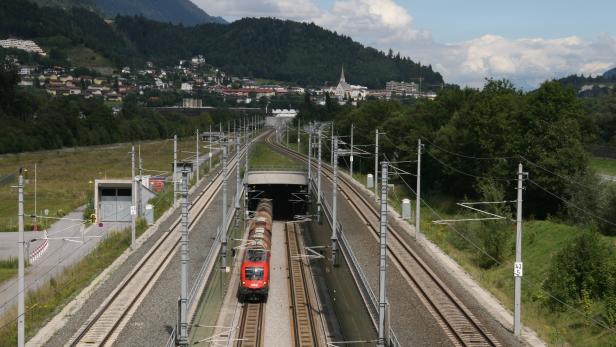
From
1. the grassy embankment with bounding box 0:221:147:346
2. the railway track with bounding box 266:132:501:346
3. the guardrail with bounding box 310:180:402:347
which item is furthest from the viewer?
the grassy embankment with bounding box 0:221:147:346

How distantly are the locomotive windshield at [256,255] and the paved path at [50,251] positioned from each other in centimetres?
955

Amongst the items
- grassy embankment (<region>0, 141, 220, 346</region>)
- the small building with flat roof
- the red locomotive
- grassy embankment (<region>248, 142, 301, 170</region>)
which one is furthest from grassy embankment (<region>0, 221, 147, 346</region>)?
grassy embankment (<region>248, 142, 301, 170</region>)

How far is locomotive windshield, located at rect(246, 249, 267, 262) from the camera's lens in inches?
1688

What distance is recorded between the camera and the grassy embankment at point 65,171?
231 ft

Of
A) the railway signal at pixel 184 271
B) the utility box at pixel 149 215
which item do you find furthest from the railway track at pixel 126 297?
the railway signal at pixel 184 271

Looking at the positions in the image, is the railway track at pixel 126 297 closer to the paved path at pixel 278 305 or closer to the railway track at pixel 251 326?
the railway track at pixel 251 326

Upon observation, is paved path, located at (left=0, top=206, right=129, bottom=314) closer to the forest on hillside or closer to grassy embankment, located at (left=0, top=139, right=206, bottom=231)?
grassy embankment, located at (left=0, top=139, right=206, bottom=231)

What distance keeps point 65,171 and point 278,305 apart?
202 feet

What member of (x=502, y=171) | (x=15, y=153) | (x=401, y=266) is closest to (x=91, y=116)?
(x=15, y=153)

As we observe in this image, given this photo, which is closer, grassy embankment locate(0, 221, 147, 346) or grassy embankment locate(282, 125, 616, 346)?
grassy embankment locate(282, 125, 616, 346)

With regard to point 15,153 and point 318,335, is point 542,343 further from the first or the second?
point 15,153

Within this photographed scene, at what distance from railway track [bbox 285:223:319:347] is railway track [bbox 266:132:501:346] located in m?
5.24

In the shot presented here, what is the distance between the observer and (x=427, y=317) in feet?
102

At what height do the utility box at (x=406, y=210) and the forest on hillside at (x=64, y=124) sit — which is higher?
the forest on hillside at (x=64, y=124)
